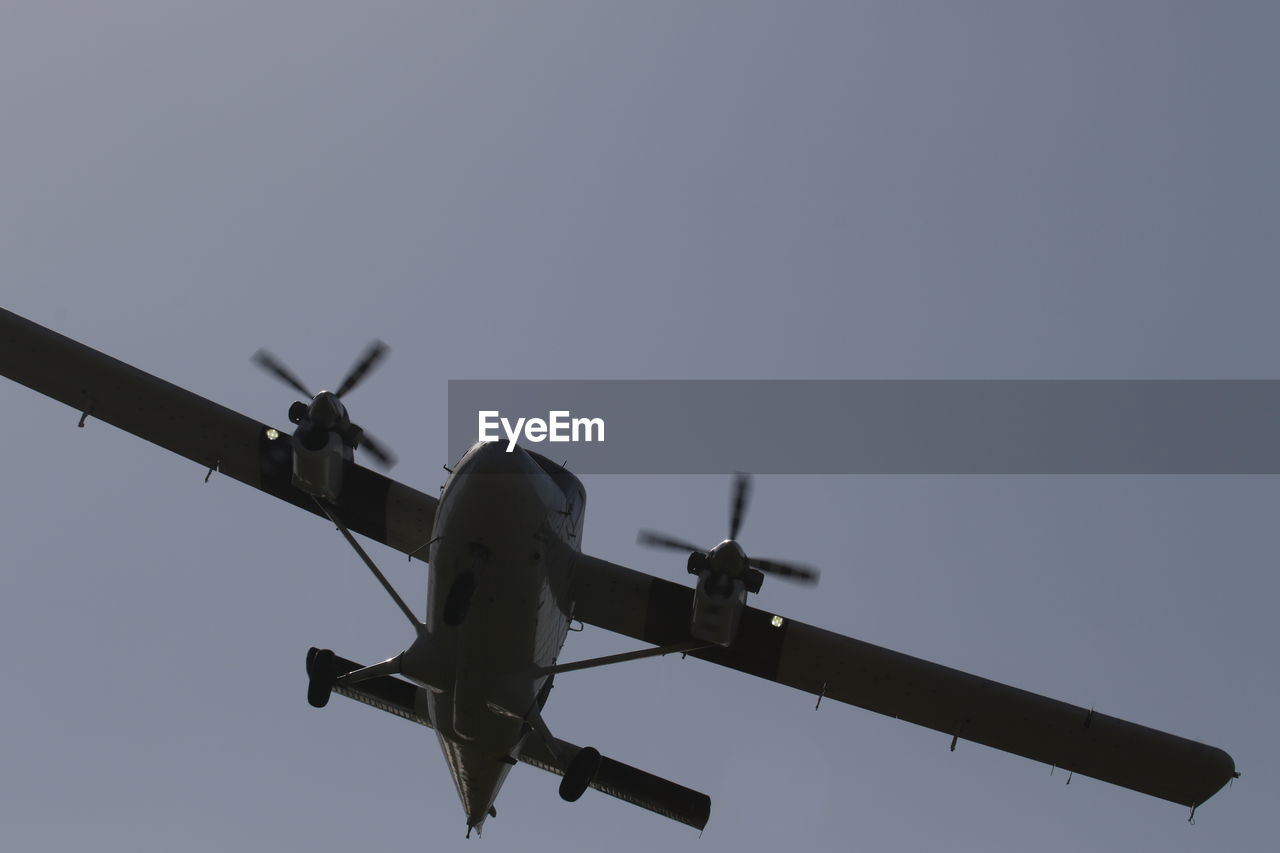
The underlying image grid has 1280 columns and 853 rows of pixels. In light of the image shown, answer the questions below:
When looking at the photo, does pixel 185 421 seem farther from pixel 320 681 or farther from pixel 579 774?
pixel 579 774

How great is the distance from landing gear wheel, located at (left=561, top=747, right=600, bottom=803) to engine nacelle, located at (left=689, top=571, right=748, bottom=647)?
2.91m

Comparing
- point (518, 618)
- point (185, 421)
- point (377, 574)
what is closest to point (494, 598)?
point (518, 618)

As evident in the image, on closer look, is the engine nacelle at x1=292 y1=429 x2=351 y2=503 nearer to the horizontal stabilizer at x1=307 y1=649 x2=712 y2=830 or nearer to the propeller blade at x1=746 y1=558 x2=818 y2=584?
the horizontal stabilizer at x1=307 y1=649 x2=712 y2=830

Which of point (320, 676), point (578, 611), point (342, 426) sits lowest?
point (320, 676)

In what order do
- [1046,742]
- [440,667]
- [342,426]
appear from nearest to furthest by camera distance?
1. [440,667]
2. [342,426]
3. [1046,742]

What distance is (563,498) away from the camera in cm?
1898

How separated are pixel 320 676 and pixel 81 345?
29.2 feet

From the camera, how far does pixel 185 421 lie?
22375 mm

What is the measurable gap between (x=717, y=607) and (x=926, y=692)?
5.25 m

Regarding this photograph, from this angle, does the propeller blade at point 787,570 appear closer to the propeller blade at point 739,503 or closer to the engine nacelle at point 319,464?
the propeller blade at point 739,503

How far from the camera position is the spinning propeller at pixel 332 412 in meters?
20.5

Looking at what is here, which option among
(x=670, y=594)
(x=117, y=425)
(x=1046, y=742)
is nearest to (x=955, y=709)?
(x=1046, y=742)

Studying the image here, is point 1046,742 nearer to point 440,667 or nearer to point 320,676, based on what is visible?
point 440,667

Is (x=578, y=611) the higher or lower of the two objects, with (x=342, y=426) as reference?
lower
